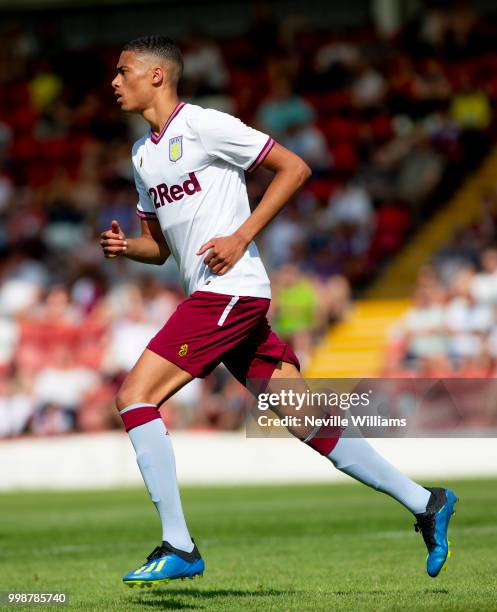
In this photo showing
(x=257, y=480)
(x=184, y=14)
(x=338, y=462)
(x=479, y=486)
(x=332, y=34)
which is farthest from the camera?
(x=184, y=14)

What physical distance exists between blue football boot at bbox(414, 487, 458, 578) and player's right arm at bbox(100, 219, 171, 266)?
1814mm

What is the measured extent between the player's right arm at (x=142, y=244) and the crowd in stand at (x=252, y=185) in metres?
9.54

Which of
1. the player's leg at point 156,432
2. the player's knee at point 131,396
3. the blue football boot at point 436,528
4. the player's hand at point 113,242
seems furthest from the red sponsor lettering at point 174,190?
the blue football boot at point 436,528

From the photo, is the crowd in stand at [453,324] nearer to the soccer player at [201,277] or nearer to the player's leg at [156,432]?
the soccer player at [201,277]

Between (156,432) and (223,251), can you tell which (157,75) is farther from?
(156,432)

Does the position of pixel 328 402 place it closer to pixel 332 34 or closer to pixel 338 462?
pixel 338 462

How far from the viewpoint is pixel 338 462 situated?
6508mm

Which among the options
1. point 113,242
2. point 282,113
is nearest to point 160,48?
point 113,242

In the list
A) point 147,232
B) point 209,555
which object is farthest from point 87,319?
point 147,232

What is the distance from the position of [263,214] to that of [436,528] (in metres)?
1.71

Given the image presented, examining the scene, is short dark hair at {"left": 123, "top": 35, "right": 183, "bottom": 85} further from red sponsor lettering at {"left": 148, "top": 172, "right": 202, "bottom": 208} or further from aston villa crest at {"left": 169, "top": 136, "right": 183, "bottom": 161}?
red sponsor lettering at {"left": 148, "top": 172, "right": 202, "bottom": 208}

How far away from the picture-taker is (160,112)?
6484 mm

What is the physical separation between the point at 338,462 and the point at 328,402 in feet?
1.01

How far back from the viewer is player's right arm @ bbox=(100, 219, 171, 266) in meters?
6.52
